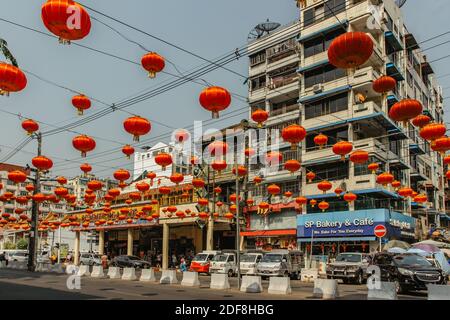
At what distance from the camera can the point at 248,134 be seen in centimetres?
4400

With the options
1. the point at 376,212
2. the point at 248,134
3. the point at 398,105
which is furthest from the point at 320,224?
the point at 398,105

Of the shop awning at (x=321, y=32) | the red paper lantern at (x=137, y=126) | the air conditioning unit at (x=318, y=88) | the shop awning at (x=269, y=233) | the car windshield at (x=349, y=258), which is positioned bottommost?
the car windshield at (x=349, y=258)

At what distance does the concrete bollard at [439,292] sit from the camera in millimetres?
13148

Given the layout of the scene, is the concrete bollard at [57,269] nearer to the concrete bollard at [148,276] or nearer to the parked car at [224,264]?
the parked car at [224,264]

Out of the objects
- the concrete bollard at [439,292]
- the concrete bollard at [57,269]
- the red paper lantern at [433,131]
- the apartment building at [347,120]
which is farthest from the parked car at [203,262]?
the concrete bollard at [439,292]

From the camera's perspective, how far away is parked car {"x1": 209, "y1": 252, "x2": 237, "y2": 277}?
1275 inches

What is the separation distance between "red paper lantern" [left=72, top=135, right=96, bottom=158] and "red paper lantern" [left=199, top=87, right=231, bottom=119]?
5811 mm

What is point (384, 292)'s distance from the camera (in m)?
15.0

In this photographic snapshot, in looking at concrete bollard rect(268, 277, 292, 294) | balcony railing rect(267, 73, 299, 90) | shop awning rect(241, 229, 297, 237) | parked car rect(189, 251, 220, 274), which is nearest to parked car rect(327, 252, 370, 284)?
concrete bollard rect(268, 277, 292, 294)

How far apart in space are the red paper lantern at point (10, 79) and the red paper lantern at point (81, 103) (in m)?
3.42

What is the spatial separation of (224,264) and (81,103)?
815 inches
